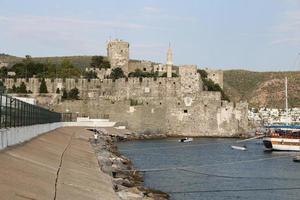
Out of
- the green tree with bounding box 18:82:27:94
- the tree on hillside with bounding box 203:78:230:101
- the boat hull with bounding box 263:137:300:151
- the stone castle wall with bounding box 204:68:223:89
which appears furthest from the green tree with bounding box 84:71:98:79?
the boat hull with bounding box 263:137:300:151

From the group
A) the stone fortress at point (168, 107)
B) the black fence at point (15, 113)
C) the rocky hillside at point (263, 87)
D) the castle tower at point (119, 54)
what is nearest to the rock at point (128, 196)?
the black fence at point (15, 113)

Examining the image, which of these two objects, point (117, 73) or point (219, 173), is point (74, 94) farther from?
point (219, 173)

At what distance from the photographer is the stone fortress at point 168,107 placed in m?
57.1

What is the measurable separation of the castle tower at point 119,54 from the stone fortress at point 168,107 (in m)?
6.99

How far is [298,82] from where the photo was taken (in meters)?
124

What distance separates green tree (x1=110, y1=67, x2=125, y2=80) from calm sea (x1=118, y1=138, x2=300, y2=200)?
2300 centimetres

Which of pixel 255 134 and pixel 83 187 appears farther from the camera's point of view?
pixel 255 134

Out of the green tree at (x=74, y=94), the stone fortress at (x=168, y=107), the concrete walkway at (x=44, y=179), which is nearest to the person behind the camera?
the concrete walkway at (x=44, y=179)

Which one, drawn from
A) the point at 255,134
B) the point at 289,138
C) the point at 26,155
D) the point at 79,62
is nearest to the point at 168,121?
the point at 255,134

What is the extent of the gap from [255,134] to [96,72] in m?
18.8

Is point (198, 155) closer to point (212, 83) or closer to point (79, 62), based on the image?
point (212, 83)

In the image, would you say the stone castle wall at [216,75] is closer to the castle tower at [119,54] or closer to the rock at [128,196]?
the castle tower at [119,54]

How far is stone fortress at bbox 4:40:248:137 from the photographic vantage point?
5706 cm

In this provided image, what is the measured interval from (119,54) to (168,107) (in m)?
11.8
